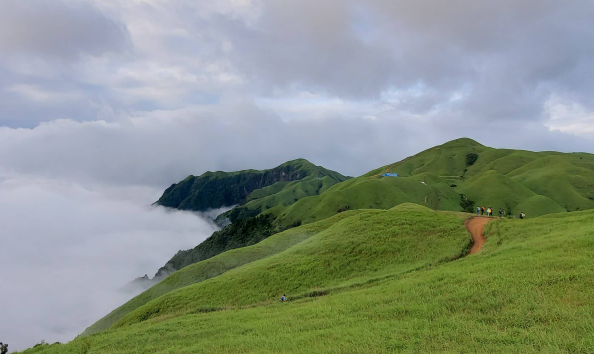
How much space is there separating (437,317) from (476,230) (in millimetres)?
30254

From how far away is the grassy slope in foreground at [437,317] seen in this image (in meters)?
16.9

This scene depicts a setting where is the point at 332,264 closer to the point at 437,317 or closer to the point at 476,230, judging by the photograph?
the point at 476,230

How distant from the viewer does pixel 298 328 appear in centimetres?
2267

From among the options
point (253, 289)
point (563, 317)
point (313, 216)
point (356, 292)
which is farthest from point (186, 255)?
point (563, 317)

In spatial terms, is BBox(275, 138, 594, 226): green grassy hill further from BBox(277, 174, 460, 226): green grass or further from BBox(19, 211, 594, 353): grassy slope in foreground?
BBox(19, 211, 594, 353): grassy slope in foreground

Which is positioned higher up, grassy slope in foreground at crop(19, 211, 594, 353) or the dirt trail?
the dirt trail

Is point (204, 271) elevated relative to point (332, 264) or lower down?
elevated

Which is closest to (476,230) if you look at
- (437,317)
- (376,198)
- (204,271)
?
(437,317)

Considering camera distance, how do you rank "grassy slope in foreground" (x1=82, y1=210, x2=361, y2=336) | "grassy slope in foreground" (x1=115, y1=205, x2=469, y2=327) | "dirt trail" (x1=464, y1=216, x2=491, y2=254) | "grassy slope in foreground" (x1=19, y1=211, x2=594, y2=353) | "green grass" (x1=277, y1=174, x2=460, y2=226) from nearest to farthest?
1. "grassy slope in foreground" (x1=19, y1=211, x2=594, y2=353)
2. "grassy slope in foreground" (x1=115, y1=205, x2=469, y2=327)
3. "dirt trail" (x1=464, y1=216, x2=491, y2=254)
4. "grassy slope in foreground" (x1=82, y1=210, x2=361, y2=336)
5. "green grass" (x1=277, y1=174, x2=460, y2=226)

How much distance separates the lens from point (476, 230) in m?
45.6

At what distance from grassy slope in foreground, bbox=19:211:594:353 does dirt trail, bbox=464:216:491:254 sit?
5.58 meters

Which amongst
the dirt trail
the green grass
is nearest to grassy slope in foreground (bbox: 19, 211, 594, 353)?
the dirt trail

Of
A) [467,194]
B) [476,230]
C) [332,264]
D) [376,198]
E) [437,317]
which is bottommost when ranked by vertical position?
[437,317]

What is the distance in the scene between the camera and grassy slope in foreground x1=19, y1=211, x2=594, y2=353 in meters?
16.9
